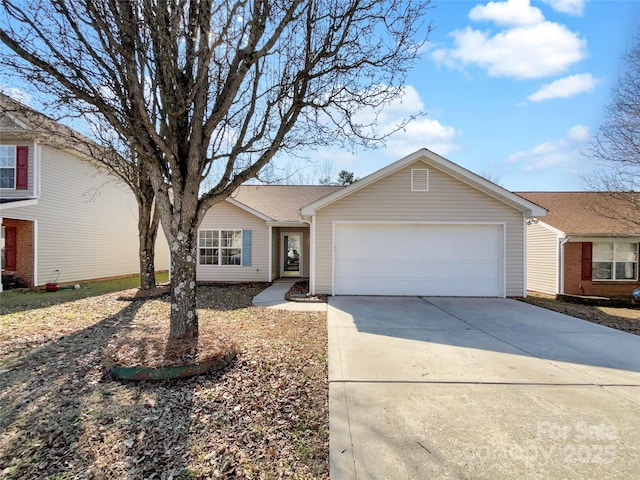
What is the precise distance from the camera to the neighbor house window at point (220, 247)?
46.9 feet

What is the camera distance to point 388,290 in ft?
34.6

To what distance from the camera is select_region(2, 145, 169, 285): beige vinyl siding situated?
12.5m

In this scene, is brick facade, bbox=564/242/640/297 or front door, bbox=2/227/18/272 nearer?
front door, bbox=2/227/18/272

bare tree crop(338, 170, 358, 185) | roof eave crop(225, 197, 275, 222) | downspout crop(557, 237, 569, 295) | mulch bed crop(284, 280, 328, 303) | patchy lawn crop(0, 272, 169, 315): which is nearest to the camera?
patchy lawn crop(0, 272, 169, 315)

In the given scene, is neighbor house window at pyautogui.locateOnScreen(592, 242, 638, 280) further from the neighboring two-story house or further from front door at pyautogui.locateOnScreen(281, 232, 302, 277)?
the neighboring two-story house

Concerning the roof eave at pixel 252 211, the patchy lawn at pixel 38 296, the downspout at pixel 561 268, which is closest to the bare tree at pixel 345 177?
the roof eave at pixel 252 211

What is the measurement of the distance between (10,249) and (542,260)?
2103 centimetres

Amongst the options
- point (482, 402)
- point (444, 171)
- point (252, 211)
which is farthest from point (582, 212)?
point (482, 402)

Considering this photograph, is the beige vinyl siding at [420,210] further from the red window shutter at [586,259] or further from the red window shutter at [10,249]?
the red window shutter at [10,249]

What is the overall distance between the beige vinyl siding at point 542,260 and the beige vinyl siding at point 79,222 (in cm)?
1824

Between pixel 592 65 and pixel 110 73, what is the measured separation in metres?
11.6

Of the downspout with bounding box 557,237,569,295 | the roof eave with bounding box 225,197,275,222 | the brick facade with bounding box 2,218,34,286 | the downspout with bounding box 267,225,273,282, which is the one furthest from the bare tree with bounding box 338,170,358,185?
the brick facade with bounding box 2,218,34,286

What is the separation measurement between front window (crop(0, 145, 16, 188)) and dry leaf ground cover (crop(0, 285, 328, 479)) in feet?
30.4

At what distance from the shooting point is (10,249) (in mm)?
12094
